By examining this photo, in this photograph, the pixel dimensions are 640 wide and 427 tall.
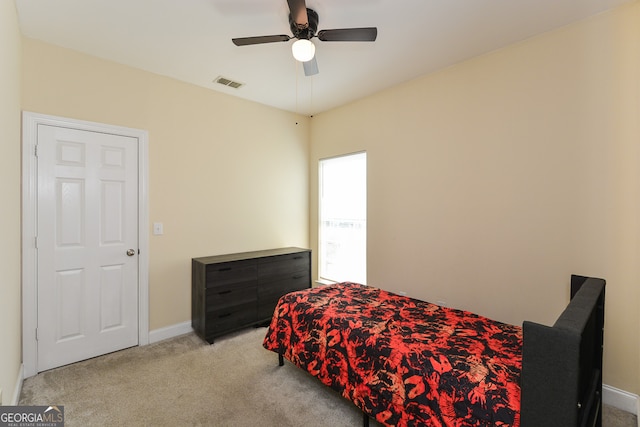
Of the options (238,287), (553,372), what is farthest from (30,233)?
(553,372)

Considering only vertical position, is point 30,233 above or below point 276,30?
below

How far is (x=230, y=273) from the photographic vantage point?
10.6ft

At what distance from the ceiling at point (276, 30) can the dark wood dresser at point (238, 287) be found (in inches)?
80.7

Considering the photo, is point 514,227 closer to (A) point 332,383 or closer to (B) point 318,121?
(A) point 332,383

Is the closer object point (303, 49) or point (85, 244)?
point (303, 49)

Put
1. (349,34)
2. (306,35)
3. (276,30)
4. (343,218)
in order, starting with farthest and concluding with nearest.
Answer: (343,218)
(276,30)
(306,35)
(349,34)

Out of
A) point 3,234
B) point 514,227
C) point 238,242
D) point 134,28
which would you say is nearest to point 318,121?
Result: point 238,242

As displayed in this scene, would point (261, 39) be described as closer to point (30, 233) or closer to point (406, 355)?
point (406, 355)

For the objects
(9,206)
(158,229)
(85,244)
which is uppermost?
(9,206)

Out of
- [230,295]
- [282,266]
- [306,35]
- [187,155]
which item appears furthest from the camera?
[282,266]

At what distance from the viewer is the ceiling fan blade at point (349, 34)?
6.34 ft

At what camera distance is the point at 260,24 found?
2.31m

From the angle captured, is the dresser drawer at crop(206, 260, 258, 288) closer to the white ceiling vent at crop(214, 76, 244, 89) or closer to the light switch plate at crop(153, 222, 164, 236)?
the light switch plate at crop(153, 222, 164, 236)
